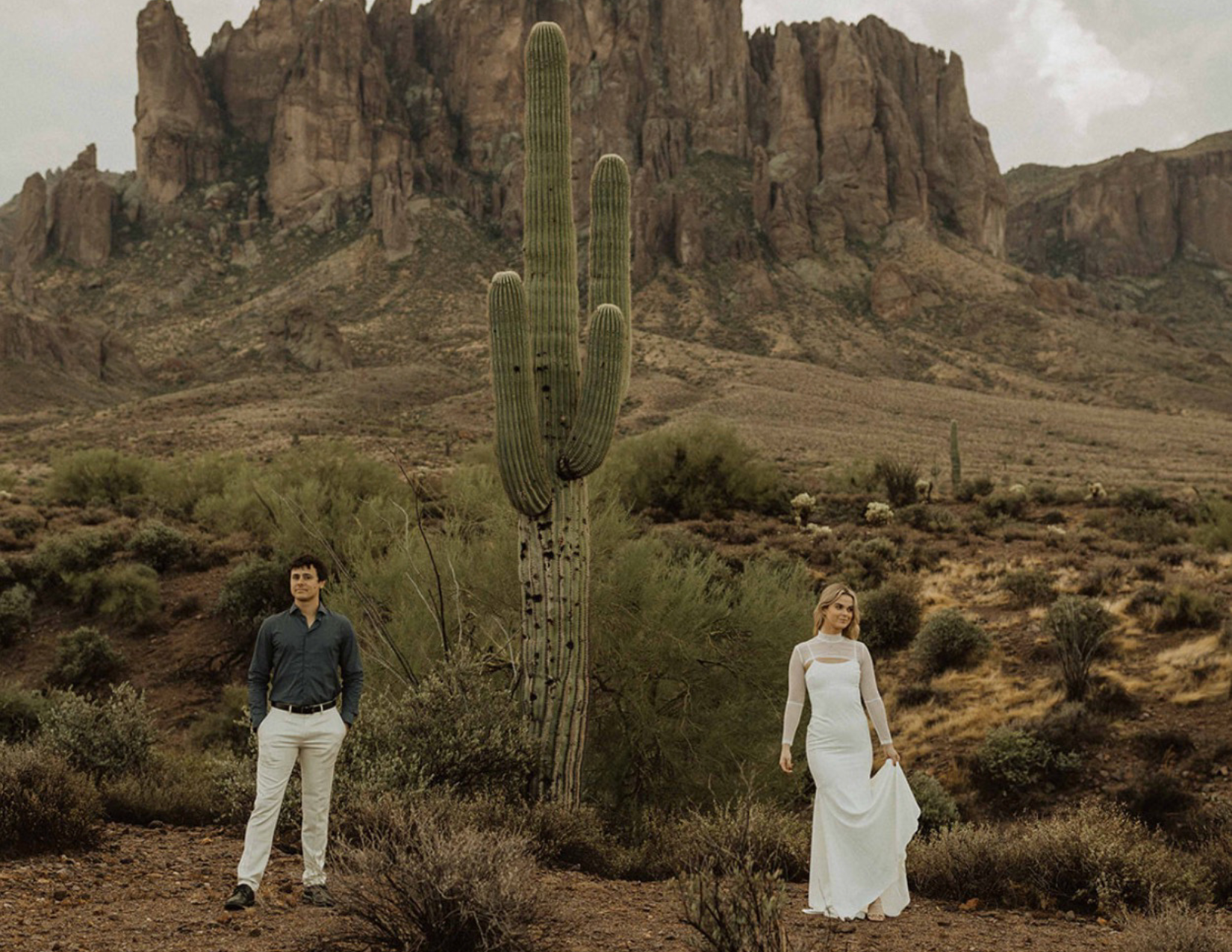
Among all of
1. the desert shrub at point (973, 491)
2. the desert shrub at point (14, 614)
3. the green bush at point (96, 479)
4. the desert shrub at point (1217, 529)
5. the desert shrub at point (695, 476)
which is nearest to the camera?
the desert shrub at point (14, 614)

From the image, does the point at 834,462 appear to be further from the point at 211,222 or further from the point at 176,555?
the point at 211,222

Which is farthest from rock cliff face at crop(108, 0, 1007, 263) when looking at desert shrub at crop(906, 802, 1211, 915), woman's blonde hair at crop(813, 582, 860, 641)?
woman's blonde hair at crop(813, 582, 860, 641)

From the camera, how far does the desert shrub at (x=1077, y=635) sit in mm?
12289

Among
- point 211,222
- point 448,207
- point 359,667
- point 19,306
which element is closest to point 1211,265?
point 448,207

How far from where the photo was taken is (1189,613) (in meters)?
14.1

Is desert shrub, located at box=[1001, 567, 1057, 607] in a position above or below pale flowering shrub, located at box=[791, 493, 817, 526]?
below

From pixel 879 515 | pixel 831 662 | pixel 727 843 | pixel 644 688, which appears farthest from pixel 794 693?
pixel 879 515

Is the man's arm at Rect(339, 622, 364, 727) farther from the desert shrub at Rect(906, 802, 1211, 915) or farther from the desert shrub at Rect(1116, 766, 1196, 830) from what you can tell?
the desert shrub at Rect(1116, 766, 1196, 830)

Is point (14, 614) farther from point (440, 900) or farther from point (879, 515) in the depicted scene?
point (879, 515)

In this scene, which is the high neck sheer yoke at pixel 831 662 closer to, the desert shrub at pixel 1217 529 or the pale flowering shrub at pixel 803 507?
A: the desert shrub at pixel 1217 529

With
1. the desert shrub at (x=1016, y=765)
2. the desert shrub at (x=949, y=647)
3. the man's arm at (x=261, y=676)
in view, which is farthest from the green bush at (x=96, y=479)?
the man's arm at (x=261, y=676)

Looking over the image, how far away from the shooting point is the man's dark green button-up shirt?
4.88 metres

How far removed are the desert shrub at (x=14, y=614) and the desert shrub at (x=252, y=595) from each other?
2875mm

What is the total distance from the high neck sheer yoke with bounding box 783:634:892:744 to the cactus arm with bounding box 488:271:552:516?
8.67 feet
